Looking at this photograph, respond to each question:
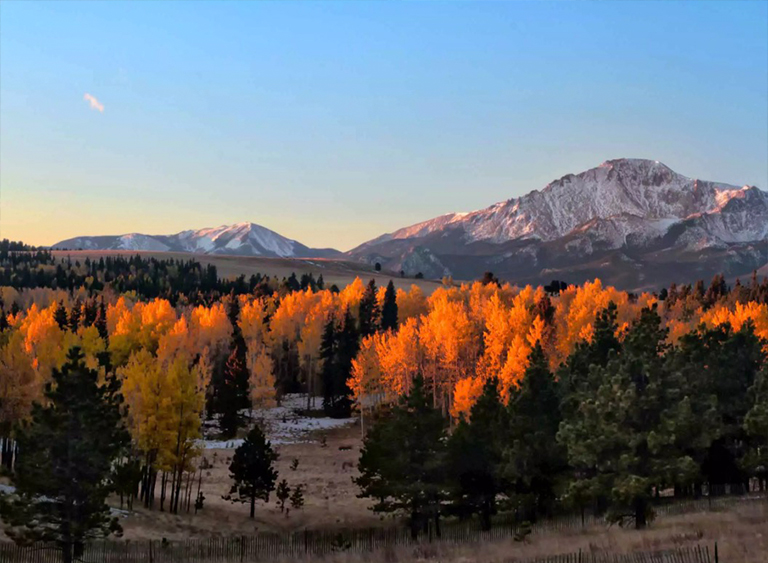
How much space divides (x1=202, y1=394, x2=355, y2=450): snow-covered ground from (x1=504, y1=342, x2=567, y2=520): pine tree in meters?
50.5

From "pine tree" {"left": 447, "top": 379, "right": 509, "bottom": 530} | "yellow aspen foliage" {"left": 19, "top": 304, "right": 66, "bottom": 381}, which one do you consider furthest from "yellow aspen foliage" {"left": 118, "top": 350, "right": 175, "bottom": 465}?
"pine tree" {"left": 447, "top": 379, "right": 509, "bottom": 530}

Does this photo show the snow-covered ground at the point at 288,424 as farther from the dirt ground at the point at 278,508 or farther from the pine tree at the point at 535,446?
the pine tree at the point at 535,446

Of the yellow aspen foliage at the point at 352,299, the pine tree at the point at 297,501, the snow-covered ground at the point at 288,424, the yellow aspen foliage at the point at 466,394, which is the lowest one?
the snow-covered ground at the point at 288,424

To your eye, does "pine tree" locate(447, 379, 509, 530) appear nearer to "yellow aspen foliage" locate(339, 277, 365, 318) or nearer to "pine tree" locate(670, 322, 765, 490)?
"pine tree" locate(670, 322, 765, 490)

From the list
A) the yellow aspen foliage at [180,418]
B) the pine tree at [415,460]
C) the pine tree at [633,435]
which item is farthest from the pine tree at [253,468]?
the pine tree at [633,435]

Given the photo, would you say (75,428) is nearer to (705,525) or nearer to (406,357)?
(705,525)

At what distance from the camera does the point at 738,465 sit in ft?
141

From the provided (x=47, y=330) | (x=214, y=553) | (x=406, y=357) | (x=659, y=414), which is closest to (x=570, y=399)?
(x=659, y=414)

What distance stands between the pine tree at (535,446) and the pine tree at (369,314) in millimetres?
74433

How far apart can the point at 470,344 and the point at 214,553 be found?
202 feet

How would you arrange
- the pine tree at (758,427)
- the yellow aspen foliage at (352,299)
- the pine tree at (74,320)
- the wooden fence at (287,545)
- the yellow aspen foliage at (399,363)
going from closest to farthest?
1. the wooden fence at (287,545)
2. the pine tree at (758,427)
3. the yellow aspen foliage at (399,363)
4. the pine tree at (74,320)
5. the yellow aspen foliage at (352,299)

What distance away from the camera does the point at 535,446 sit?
43.2 m

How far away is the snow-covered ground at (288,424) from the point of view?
299ft

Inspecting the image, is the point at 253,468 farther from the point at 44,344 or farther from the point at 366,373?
the point at 366,373
